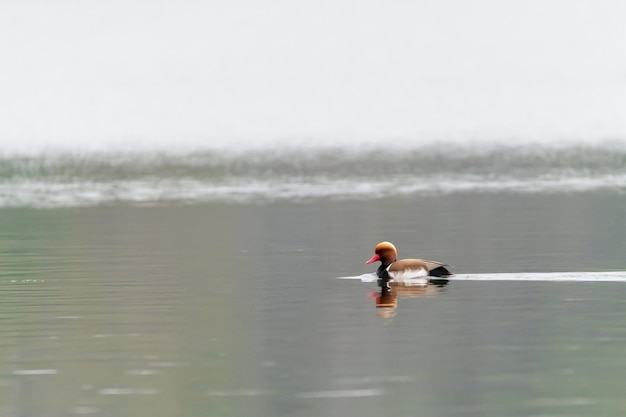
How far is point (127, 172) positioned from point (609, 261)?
49767mm

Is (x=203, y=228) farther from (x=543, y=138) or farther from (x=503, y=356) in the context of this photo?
(x=543, y=138)

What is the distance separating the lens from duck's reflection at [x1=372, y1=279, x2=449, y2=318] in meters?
25.3

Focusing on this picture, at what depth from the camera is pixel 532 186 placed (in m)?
61.4

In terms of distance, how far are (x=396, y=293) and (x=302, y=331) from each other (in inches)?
177

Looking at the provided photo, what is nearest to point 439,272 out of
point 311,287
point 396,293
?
point 396,293

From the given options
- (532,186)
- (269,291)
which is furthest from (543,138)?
(269,291)

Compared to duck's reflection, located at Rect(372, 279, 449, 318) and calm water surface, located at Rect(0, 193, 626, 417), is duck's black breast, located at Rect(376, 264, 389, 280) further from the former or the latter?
calm water surface, located at Rect(0, 193, 626, 417)

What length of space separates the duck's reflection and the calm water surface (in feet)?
0.39

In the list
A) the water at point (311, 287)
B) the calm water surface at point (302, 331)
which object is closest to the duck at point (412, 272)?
the water at point (311, 287)

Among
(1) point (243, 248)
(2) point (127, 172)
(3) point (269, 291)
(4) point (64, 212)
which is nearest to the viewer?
(3) point (269, 291)

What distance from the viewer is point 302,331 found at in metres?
23.2

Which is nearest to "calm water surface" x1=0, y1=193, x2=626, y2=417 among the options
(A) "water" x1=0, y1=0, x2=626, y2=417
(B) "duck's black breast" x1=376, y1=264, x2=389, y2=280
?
(A) "water" x1=0, y1=0, x2=626, y2=417

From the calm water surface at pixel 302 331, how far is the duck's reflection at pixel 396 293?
0.39ft

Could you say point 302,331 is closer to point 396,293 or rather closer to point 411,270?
point 396,293
